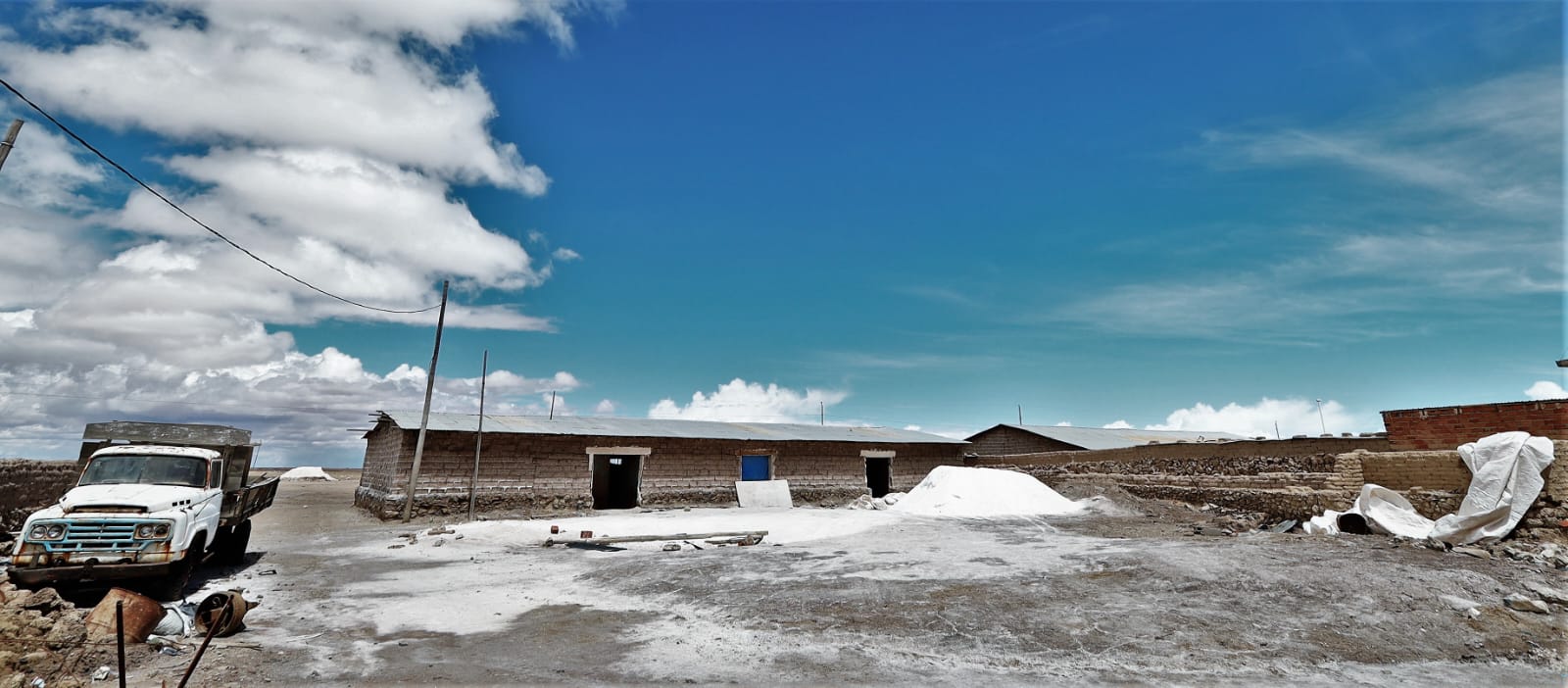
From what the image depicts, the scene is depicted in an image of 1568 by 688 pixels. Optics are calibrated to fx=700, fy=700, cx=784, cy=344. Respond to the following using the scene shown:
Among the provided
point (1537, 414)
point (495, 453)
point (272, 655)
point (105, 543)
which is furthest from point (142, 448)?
point (1537, 414)

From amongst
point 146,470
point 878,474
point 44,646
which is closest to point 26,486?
point 146,470

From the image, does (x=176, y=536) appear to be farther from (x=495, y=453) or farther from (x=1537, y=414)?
(x=1537, y=414)

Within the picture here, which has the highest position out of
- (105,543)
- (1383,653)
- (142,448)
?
(142,448)

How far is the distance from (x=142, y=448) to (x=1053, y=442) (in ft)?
117

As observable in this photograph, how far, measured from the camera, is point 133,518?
9172 millimetres

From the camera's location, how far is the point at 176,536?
30.7 feet

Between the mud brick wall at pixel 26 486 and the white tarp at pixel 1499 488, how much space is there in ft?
89.4

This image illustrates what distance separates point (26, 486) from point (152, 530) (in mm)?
10454

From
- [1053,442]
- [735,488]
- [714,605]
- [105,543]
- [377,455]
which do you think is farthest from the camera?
[1053,442]

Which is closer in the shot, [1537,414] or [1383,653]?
[1383,653]

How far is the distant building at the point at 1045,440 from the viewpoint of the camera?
36875mm

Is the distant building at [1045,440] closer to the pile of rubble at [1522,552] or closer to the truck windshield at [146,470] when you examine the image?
the pile of rubble at [1522,552]

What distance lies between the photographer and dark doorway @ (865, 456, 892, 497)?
32969 mm

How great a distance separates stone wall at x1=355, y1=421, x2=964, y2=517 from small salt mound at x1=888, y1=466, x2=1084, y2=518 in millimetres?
5846
